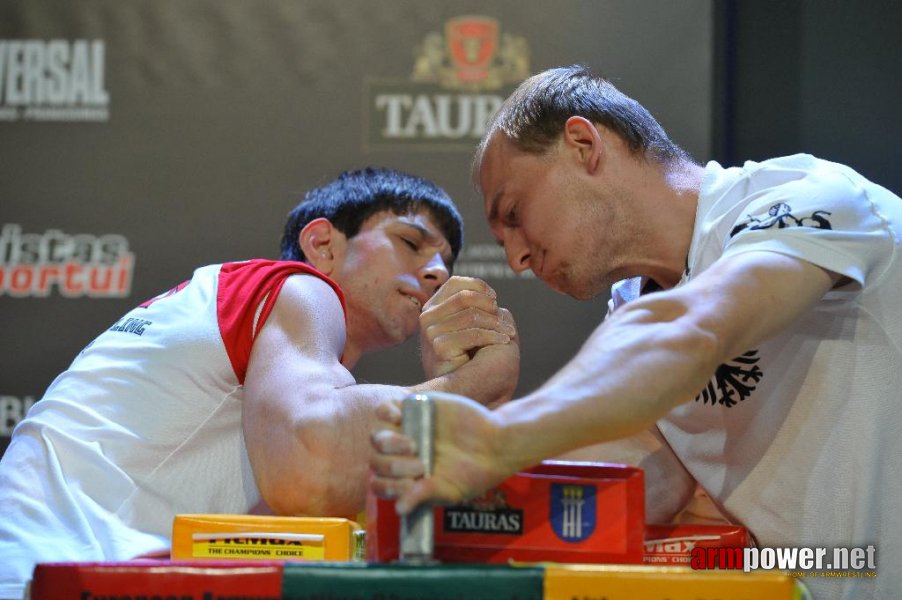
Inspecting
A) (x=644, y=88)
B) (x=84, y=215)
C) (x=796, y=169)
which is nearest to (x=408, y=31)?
(x=644, y=88)

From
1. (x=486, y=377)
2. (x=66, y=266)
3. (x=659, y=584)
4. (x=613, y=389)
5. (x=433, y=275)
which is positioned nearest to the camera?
(x=659, y=584)

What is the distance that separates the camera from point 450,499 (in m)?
0.95

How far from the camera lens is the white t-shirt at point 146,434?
167 cm

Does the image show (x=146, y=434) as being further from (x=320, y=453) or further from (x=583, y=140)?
(x=583, y=140)

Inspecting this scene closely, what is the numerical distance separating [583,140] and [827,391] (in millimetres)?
610

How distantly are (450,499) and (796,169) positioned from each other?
2.77ft

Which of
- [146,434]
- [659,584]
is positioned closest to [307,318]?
[146,434]

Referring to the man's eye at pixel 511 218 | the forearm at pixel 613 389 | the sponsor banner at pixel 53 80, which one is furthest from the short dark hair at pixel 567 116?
the sponsor banner at pixel 53 80

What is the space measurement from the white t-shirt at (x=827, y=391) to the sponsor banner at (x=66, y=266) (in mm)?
1670

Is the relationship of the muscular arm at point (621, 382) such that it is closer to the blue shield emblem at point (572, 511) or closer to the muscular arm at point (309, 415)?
the blue shield emblem at point (572, 511)

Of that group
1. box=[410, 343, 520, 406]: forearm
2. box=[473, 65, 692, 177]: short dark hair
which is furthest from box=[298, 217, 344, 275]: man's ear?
box=[410, 343, 520, 406]: forearm

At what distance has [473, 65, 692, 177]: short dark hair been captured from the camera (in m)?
1.82

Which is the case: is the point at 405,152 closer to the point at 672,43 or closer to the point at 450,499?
the point at 672,43

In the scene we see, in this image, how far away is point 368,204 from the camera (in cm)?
235
